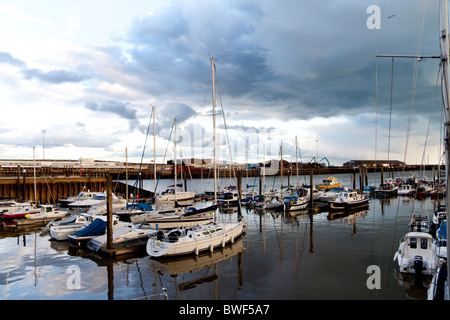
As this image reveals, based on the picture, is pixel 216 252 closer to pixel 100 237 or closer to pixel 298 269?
pixel 298 269

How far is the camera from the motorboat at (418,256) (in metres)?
17.5

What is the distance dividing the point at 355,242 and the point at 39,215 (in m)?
35.5

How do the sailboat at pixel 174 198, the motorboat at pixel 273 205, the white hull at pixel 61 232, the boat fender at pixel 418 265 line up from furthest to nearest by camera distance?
1. the sailboat at pixel 174 198
2. the motorboat at pixel 273 205
3. the white hull at pixel 61 232
4. the boat fender at pixel 418 265

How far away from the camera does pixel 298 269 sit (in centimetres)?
1952

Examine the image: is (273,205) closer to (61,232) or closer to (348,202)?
(348,202)

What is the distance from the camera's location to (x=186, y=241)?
865 inches

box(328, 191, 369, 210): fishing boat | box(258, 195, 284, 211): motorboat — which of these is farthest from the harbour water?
box(258, 195, 284, 211): motorboat

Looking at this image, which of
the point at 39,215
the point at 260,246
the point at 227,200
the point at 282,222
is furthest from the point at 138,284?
the point at 227,200

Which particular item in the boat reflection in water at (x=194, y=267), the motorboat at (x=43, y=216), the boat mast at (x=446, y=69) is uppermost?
the boat mast at (x=446, y=69)

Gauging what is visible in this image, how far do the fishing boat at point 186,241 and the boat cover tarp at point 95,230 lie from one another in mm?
6577

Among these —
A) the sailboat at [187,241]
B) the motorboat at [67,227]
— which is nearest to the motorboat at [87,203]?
the motorboat at [67,227]

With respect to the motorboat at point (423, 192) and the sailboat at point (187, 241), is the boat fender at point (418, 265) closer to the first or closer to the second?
the sailboat at point (187, 241)

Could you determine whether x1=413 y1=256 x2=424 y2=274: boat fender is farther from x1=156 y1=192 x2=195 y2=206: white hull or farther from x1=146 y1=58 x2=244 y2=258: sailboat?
x1=156 y1=192 x2=195 y2=206: white hull

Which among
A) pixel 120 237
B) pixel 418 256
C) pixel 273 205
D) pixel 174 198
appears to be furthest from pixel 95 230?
pixel 174 198
